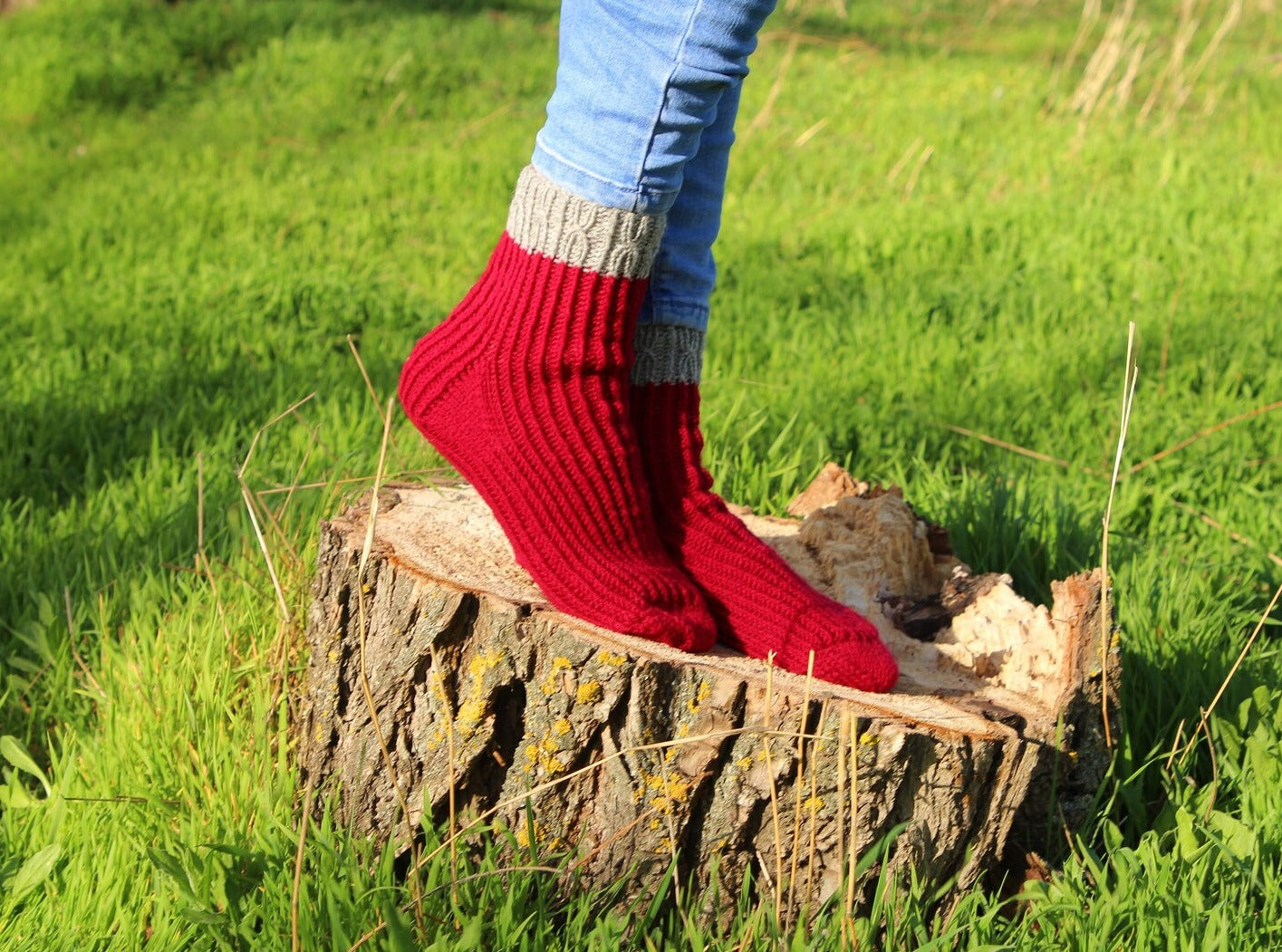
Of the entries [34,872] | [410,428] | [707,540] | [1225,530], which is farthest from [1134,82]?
[34,872]

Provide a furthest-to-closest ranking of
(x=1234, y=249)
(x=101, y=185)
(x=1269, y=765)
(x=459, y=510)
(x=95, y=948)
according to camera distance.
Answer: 1. (x=101, y=185)
2. (x=1234, y=249)
3. (x=459, y=510)
4. (x=1269, y=765)
5. (x=95, y=948)

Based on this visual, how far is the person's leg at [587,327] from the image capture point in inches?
55.1

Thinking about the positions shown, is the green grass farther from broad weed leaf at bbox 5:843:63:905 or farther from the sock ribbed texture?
the sock ribbed texture

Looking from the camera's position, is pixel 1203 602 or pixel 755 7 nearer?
pixel 755 7

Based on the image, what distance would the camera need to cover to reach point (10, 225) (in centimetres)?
455

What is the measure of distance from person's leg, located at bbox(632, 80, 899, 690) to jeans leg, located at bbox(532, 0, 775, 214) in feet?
0.69

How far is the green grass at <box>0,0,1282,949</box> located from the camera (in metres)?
1.54

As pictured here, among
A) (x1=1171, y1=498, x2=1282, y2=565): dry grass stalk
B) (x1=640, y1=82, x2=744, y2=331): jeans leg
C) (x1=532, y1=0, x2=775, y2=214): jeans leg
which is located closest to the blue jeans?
(x1=532, y1=0, x2=775, y2=214): jeans leg

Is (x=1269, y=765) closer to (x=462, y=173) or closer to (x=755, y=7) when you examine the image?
(x=755, y=7)

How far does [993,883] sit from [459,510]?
92cm

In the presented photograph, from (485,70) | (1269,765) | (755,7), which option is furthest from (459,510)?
(485,70)

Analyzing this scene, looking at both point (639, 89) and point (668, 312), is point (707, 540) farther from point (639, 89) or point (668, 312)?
point (639, 89)

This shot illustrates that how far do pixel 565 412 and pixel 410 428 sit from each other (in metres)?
1.20

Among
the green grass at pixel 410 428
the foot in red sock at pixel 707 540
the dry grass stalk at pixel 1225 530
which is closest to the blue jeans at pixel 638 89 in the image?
the foot in red sock at pixel 707 540
